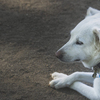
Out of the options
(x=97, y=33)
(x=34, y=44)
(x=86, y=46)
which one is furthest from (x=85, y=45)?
(x=34, y=44)

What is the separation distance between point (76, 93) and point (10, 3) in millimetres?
3737

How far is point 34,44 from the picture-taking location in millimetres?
3971

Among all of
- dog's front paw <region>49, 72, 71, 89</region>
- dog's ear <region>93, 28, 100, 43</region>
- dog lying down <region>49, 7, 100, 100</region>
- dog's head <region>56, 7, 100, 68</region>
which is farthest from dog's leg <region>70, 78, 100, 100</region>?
dog's ear <region>93, 28, 100, 43</region>

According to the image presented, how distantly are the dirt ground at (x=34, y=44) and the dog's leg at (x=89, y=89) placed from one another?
0.11m

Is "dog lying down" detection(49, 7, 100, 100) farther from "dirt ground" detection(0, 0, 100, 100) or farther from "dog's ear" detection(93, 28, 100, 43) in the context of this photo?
"dirt ground" detection(0, 0, 100, 100)

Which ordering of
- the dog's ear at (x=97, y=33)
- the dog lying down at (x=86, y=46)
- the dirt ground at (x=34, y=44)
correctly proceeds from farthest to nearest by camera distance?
1. the dirt ground at (x=34, y=44)
2. the dog lying down at (x=86, y=46)
3. the dog's ear at (x=97, y=33)

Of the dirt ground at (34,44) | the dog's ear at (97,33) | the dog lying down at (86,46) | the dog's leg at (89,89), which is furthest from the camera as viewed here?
the dirt ground at (34,44)

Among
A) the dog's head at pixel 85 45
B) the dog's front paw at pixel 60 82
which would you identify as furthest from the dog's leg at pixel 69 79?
the dog's head at pixel 85 45

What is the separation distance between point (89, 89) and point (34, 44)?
5.58 ft

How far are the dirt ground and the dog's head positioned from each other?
82 cm

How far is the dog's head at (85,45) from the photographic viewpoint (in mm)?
2217

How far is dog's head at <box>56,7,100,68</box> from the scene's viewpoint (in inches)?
87.3

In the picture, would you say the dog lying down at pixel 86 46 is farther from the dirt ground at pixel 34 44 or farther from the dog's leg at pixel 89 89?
the dirt ground at pixel 34 44

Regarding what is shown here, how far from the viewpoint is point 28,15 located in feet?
16.4
